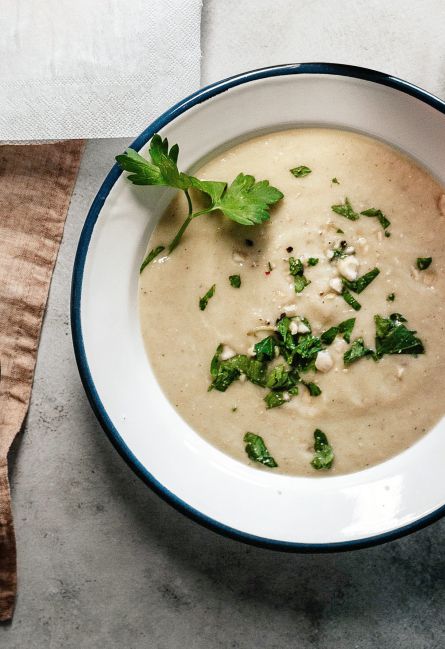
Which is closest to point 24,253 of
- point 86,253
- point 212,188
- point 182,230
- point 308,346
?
point 86,253

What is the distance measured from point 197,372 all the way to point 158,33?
0.96 m

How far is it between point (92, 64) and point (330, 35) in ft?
2.26

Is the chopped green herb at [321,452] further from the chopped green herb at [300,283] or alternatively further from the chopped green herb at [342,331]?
the chopped green herb at [300,283]

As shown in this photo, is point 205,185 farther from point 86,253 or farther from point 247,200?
point 86,253

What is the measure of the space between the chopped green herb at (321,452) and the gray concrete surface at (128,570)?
0.99 feet

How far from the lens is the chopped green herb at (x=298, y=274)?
6.15 ft

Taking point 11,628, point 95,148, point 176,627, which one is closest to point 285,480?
point 176,627

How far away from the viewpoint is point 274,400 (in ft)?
6.25

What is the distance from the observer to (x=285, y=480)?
6.40ft

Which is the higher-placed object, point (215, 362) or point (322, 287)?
point (322, 287)

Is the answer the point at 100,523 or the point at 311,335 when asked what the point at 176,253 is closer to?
the point at 311,335

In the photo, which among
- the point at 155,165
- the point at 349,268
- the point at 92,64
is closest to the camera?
the point at 155,165

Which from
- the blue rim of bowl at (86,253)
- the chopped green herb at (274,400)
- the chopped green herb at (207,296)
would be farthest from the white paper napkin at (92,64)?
the chopped green herb at (274,400)

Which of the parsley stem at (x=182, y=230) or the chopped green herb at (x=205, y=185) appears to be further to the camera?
the parsley stem at (x=182, y=230)
